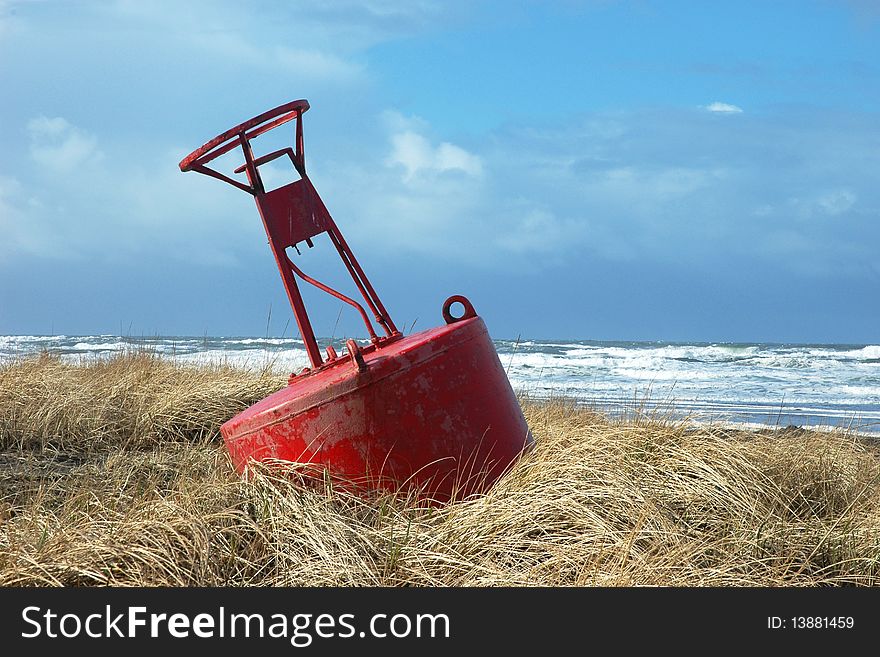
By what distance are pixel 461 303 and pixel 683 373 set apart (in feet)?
53.0

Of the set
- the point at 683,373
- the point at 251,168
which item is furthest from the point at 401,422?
the point at 683,373

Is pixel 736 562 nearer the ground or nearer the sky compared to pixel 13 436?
nearer the ground

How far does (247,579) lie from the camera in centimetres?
306

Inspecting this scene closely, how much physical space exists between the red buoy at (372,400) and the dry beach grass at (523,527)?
0.13 meters

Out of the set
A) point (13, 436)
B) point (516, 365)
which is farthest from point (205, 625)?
point (516, 365)

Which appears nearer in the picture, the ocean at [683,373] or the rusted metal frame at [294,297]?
the rusted metal frame at [294,297]

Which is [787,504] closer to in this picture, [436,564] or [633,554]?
[633,554]

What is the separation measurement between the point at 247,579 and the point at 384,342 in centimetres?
137

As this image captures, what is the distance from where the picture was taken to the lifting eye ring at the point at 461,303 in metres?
4.03

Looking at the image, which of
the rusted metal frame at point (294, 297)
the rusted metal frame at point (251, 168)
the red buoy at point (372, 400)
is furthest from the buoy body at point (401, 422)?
the rusted metal frame at point (251, 168)

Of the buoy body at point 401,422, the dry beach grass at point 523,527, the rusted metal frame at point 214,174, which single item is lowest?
the dry beach grass at point 523,527

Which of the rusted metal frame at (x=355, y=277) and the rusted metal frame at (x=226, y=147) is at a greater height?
the rusted metal frame at (x=226, y=147)

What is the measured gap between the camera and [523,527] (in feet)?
11.2

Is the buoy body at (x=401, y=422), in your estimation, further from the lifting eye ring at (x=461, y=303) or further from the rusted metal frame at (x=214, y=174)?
the rusted metal frame at (x=214, y=174)
